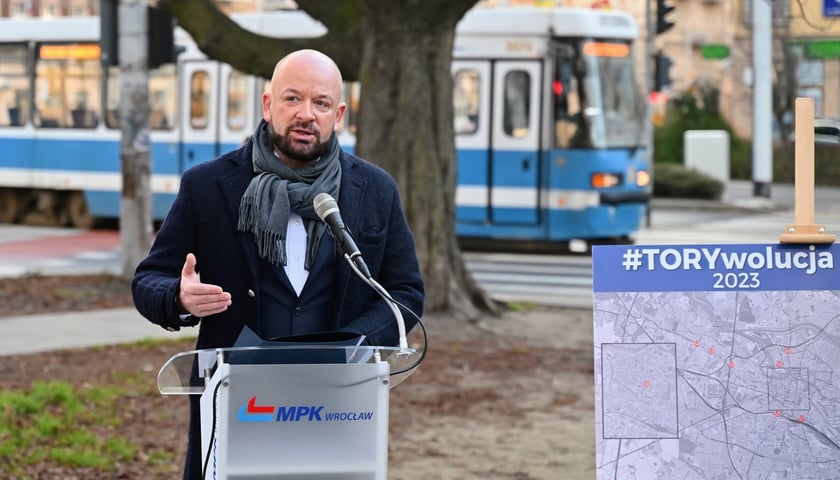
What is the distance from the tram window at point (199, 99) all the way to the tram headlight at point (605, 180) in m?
6.40

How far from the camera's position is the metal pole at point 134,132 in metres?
15.2

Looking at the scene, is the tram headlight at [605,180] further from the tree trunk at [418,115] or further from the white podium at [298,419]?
the white podium at [298,419]

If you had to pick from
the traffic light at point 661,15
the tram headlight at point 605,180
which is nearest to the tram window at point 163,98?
the tram headlight at point 605,180

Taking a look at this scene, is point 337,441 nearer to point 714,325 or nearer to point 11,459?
point 714,325

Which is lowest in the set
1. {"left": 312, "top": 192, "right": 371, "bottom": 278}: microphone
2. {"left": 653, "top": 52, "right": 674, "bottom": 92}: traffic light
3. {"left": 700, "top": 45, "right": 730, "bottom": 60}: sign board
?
{"left": 312, "top": 192, "right": 371, "bottom": 278}: microphone

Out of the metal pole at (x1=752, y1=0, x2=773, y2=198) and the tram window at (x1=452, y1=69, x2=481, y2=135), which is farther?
the metal pole at (x1=752, y1=0, x2=773, y2=198)

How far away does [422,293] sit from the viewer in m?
4.11

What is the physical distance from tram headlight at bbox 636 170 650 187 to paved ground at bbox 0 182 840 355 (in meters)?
0.84

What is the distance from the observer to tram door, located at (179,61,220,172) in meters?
23.5

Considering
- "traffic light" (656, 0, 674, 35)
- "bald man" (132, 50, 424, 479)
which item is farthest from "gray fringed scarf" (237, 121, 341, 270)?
"traffic light" (656, 0, 674, 35)

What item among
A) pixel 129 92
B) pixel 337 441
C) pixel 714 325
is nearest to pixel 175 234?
pixel 337 441

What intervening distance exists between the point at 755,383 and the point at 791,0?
372cm

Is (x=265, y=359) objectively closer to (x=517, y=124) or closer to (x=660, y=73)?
(x=517, y=124)

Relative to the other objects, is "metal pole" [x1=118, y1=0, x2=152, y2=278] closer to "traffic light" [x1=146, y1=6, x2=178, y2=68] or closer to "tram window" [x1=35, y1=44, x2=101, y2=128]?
"traffic light" [x1=146, y1=6, x2=178, y2=68]
